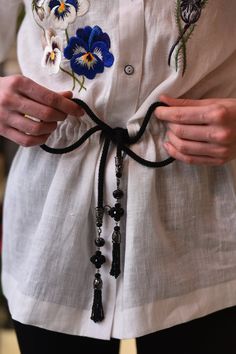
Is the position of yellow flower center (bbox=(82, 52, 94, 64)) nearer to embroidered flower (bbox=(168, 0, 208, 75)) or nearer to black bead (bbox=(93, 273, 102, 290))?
embroidered flower (bbox=(168, 0, 208, 75))

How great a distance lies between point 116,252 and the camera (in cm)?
54

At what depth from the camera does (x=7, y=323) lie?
4.08 ft

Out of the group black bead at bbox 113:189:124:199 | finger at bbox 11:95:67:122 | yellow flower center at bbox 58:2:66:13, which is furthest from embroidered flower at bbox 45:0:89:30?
black bead at bbox 113:189:124:199

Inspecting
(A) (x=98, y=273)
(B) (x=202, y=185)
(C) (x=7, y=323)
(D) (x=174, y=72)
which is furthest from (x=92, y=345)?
(C) (x=7, y=323)

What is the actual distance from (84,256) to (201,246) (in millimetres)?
152

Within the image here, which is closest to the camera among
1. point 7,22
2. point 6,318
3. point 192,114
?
point 192,114

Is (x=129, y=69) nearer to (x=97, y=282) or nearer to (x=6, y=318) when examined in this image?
(x=97, y=282)

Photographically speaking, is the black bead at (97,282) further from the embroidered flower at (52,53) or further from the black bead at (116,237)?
the embroidered flower at (52,53)

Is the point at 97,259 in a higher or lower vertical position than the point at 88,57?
lower

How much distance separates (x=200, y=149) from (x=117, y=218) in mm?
131

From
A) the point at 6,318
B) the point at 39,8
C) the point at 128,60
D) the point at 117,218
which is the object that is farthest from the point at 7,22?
the point at 6,318

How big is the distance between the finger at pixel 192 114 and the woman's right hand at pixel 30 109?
0.10 meters

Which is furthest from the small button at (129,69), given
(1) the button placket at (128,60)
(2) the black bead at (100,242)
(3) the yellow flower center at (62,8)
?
(2) the black bead at (100,242)

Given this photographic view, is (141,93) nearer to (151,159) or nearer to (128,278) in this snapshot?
(151,159)
